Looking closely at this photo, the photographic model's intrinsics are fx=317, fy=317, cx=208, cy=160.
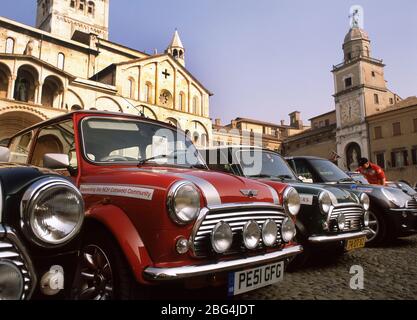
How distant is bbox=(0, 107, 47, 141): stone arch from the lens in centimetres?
2047

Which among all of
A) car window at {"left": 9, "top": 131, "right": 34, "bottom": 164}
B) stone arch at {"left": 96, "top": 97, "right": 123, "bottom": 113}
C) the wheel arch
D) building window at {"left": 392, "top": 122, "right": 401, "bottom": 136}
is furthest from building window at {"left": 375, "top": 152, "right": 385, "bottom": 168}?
the wheel arch

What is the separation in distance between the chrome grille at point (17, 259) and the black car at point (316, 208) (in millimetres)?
2483

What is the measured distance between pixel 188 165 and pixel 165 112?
28.1 m

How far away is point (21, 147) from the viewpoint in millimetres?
4016

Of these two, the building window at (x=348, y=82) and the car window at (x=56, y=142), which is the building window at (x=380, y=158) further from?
the car window at (x=56, y=142)

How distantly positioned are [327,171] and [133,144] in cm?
413

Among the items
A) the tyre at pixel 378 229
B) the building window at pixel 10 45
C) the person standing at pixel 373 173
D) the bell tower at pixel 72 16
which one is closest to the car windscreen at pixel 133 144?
the tyre at pixel 378 229

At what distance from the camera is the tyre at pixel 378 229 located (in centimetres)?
573

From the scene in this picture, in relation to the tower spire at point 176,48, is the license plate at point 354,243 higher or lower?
lower

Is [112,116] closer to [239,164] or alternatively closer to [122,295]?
[122,295]

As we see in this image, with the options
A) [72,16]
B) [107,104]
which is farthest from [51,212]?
[72,16]

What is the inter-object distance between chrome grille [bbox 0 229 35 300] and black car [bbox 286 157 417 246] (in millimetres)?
4955

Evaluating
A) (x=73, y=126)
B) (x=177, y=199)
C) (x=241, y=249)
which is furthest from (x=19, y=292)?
(x=73, y=126)
